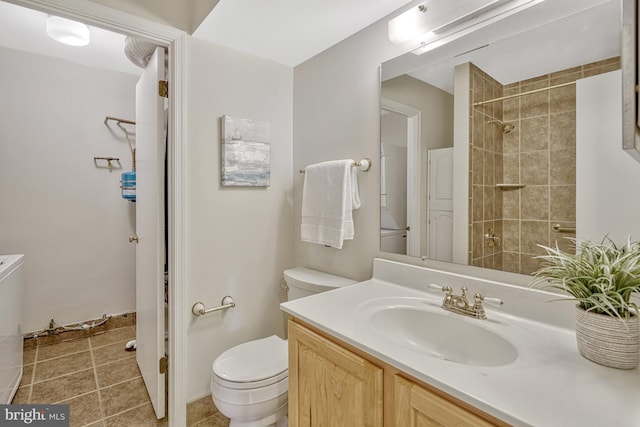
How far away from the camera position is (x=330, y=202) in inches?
63.1

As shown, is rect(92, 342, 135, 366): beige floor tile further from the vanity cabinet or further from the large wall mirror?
the large wall mirror

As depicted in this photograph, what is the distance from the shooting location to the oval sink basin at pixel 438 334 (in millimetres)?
948

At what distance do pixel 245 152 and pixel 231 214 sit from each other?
0.36 m

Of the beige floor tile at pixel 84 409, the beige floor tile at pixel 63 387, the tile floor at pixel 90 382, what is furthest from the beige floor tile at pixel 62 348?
the beige floor tile at pixel 84 409

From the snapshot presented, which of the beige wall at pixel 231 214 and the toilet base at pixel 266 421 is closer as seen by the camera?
the toilet base at pixel 266 421

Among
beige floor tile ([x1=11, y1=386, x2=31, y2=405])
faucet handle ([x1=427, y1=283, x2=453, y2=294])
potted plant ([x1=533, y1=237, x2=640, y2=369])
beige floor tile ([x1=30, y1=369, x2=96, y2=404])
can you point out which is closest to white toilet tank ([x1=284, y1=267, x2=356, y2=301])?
faucet handle ([x1=427, y1=283, x2=453, y2=294])

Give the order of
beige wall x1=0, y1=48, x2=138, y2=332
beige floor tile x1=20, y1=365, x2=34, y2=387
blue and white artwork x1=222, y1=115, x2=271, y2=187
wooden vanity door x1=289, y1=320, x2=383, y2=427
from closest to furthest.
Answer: wooden vanity door x1=289, y1=320, x2=383, y2=427 < blue and white artwork x1=222, y1=115, x2=271, y2=187 < beige floor tile x1=20, y1=365, x2=34, y2=387 < beige wall x1=0, y1=48, x2=138, y2=332

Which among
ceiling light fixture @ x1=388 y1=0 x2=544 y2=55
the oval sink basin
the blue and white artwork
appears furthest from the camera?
the blue and white artwork

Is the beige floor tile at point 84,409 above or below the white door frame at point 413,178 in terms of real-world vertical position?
below

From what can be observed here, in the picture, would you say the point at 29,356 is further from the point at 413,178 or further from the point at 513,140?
the point at 513,140

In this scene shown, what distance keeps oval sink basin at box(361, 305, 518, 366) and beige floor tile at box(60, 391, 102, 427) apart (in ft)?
5.56

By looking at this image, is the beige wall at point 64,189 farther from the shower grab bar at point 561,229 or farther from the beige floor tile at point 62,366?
the shower grab bar at point 561,229

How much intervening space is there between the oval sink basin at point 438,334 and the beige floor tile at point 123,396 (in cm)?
163

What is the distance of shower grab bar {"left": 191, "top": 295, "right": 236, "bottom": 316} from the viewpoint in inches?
64.3
